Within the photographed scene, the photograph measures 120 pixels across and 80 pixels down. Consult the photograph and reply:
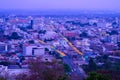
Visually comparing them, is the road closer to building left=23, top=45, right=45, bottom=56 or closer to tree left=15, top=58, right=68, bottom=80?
building left=23, top=45, right=45, bottom=56

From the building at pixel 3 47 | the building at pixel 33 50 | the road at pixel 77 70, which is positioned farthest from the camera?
the building at pixel 3 47

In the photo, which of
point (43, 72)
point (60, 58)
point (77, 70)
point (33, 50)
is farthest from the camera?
point (33, 50)

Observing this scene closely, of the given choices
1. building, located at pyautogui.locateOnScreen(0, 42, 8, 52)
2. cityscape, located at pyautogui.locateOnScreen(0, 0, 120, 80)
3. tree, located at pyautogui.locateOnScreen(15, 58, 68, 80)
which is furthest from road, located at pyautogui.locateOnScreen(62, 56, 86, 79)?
building, located at pyautogui.locateOnScreen(0, 42, 8, 52)

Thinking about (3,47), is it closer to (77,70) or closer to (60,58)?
(60,58)

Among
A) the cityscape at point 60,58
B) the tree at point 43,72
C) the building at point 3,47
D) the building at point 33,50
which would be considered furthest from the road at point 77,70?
the building at point 3,47

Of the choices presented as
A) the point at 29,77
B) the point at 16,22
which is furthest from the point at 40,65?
the point at 16,22

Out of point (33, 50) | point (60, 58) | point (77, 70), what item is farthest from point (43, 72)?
point (33, 50)

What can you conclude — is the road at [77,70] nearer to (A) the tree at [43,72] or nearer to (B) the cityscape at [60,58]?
(B) the cityscape at [60,58]

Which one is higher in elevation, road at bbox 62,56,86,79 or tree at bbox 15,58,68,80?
tree at bbox 15,58,68,80

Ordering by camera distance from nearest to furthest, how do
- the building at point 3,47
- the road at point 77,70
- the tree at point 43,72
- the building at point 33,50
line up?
the tree at point 43,72 → the road at point 77,70 → the building at point 33,50 → the building at point 3,47

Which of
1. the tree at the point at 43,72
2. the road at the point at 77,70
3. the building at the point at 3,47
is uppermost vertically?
the tree at the point at 43,72

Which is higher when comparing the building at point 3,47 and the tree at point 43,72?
the tree at point 43,72

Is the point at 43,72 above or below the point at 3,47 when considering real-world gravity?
above

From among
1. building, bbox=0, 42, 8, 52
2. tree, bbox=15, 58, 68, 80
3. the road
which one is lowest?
building, bbox=0, 42, 8, 52
